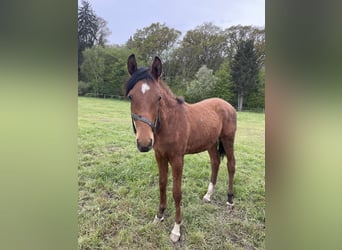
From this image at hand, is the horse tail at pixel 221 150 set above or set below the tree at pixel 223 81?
below

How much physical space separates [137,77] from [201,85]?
10.6 inches

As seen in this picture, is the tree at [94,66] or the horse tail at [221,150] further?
the horse tail at [221,150]

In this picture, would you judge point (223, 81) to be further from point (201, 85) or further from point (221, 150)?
point (221, 150)

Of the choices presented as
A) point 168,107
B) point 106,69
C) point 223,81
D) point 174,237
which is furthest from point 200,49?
point 174,237

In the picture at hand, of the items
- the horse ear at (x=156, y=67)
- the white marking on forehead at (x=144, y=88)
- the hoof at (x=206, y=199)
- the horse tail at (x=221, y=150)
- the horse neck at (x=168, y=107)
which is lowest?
the hoof at (x=206, y=199)

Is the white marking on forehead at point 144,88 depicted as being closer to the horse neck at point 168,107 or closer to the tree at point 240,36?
the horse neck at point 168,107

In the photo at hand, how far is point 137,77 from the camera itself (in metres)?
1.08

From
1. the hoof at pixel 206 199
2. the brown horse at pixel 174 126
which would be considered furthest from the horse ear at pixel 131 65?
the hoof at pixel 206 199

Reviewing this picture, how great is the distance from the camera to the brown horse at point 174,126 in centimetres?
108

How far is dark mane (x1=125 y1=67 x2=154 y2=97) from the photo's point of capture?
1.08 meters

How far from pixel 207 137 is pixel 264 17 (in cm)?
56
